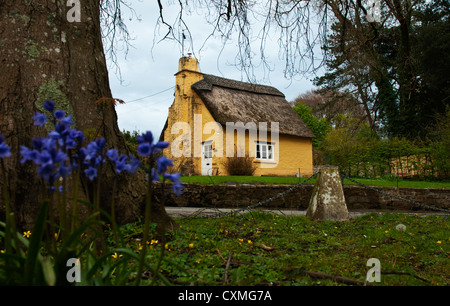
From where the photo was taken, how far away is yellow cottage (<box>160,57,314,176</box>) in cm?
1784

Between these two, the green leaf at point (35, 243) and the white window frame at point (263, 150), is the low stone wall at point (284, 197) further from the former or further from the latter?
the white window frame at point (263, 150)

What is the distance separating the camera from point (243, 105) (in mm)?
19875

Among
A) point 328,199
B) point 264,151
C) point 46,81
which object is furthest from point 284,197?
point 264,151

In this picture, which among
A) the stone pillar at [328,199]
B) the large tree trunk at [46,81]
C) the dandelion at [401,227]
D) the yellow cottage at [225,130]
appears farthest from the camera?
the yellow cottage at [225,130]

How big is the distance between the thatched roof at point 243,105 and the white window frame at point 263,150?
1151 millimetres

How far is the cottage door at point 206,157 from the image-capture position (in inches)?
720

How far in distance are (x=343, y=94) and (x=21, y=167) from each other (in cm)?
2694

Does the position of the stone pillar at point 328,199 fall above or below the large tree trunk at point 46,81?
below

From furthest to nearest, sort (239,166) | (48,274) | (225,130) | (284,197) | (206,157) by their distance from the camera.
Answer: (206,157)
(225,130)
(239,166)
(284,197)
(48,274)

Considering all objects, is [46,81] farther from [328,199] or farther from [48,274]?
[328,199]

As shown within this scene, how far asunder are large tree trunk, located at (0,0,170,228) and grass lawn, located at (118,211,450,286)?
0.91 m

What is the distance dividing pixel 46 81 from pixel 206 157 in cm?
1572

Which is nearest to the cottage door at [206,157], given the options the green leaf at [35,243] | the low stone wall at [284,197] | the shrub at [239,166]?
the shrub at [239,166]
